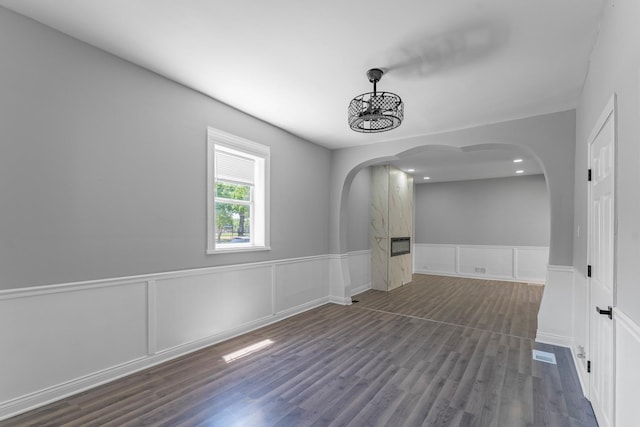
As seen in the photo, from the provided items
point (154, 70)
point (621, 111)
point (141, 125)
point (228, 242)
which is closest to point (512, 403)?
point (621, 111)

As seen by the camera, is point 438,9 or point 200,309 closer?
point 438,9

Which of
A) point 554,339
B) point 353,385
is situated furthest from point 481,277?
point 353,385

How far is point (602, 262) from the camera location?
86.4 inches

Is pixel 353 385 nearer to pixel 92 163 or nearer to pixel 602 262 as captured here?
pixel 602 262

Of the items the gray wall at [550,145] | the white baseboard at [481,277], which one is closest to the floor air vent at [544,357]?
the gray wall at [550,145]

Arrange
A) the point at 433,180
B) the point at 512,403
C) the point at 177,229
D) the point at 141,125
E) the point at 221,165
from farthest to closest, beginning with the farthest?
the point at 433,180
the point at 221,165
the point at 177,229
the point at 141,125
the point at 512,403

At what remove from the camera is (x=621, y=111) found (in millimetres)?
1650

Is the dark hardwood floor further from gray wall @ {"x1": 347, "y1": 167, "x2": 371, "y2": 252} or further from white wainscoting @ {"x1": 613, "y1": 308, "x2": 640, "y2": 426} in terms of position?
gray wall @ {"x1": 347, "y1": 167, "x2": 371, "y2": 252}

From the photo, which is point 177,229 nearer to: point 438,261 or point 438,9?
point 438,9

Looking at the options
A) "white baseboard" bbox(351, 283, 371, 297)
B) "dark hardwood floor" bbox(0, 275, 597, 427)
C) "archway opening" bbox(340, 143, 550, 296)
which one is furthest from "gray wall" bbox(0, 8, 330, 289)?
"archway opening" bbox(340, 143, 550, 296)

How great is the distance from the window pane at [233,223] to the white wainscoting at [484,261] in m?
6.67

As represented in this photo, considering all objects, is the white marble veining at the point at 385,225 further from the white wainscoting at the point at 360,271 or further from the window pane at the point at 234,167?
the window pane at the point at 234,167

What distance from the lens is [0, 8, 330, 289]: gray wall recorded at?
2.21m

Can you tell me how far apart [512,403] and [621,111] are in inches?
87.4
